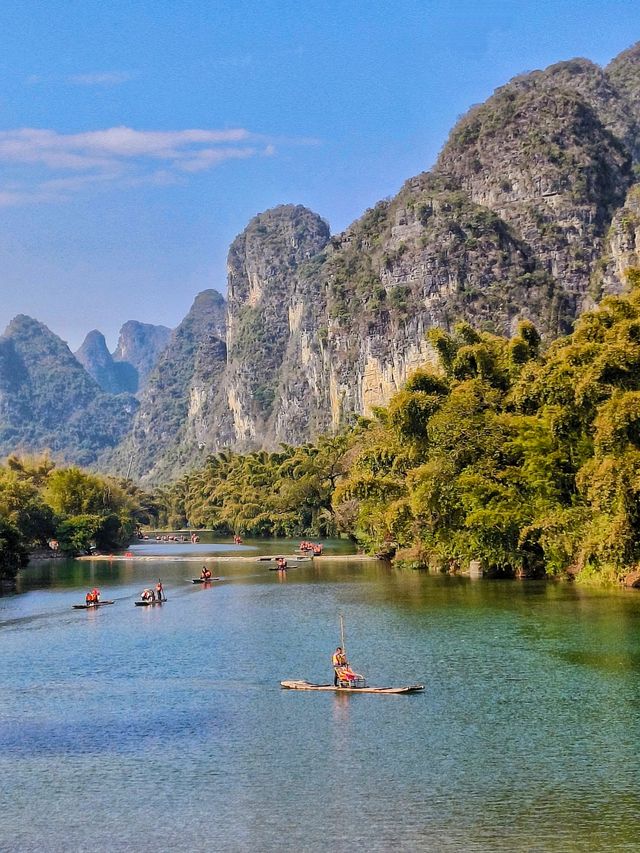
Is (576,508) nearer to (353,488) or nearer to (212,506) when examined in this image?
(353,488)

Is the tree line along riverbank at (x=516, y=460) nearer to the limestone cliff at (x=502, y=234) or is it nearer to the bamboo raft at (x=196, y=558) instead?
the bamboo raft at (x=196, y=558)

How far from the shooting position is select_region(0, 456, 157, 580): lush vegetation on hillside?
303 feet

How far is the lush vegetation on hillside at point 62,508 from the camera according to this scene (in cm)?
9225

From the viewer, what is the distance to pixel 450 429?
58031mm

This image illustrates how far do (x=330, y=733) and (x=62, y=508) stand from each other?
82.5m

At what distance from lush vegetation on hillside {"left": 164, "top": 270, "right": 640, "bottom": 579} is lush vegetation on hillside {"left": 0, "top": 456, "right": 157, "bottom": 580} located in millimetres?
32129

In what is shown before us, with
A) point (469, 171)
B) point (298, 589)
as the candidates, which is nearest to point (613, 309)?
point (298, 589)

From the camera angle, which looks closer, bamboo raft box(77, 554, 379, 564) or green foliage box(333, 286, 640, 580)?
green foliage box(333, 286, 640, 580)

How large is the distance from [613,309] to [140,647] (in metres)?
28.0

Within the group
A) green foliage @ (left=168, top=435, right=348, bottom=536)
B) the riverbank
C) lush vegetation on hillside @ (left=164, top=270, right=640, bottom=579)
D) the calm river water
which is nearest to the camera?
the calm river water

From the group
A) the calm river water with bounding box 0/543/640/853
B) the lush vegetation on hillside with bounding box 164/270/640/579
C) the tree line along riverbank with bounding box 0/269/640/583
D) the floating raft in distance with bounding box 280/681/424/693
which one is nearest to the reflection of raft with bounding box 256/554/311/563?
the tree line along riverbank with bounding box 0/269/640/583

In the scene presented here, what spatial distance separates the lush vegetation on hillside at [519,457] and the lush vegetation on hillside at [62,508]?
3213 cm

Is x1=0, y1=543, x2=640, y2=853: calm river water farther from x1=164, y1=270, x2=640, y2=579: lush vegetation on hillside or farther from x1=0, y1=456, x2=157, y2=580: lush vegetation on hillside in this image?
x1=0, y1=456, x2=157, y2=580: lush vegetation on hillside

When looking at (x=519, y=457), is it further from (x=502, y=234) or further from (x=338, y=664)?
(x=502, y=234)
